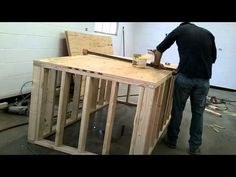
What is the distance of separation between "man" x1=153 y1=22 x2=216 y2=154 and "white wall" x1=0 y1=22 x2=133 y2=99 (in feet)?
5.04

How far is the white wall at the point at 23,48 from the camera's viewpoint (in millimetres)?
3303

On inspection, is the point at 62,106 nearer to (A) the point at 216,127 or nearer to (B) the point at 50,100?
(B) the point at 50,100

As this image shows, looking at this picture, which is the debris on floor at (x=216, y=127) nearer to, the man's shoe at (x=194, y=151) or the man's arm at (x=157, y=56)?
the man's shoe at (x=194, y=151)

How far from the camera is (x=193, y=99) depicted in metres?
2.67

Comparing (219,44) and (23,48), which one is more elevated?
(219,44)

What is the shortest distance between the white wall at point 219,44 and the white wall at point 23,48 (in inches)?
149

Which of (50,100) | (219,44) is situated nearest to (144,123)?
(50,100)

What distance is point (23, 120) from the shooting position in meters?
3.04

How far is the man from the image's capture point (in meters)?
2.50

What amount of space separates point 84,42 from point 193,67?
2.62m

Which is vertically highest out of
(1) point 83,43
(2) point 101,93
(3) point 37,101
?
(1) point 83,43

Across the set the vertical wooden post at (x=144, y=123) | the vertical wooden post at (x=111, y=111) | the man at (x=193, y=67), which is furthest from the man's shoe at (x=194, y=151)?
the vertical wooden post at (x=111, y=111)

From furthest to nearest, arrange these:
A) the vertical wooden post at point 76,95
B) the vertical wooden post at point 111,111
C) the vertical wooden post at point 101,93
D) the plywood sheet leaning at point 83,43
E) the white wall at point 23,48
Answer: the plywood sheet leaning at point 83,43
the vertical wooden post at point 101,93
the white wall at point 23,48
the vertical wooden post at point 76,95
the vertical wooden post at point 111,111
